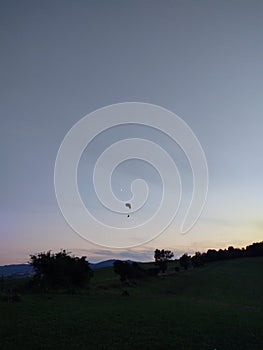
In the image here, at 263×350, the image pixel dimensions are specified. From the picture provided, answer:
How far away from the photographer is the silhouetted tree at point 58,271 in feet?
199

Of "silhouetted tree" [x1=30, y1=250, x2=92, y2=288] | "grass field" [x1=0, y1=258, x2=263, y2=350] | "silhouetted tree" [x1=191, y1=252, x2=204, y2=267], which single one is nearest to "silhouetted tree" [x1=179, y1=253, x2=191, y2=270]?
"silhouetted tree" [x1=191, y1=252, x2=204, y2=267]

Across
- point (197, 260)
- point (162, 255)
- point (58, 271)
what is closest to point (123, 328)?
point (58, 271)

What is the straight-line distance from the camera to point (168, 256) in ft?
459

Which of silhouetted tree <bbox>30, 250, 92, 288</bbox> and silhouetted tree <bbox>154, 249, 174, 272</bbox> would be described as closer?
silhouetted tree <bbox>30, 250, 92, 288</bbox>

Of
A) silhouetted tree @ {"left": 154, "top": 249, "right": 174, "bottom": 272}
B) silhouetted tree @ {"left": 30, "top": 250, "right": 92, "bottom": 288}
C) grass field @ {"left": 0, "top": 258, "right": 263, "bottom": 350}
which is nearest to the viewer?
grass field @ {"left": 0, "top": 258, "right": 263, "bottom": 350}

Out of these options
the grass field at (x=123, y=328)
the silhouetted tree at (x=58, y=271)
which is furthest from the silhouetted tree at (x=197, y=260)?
the grass field at (x=123, y=328)

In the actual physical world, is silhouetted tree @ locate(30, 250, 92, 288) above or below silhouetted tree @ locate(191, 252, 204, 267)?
below

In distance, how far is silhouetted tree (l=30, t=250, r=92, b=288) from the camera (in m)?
60.6

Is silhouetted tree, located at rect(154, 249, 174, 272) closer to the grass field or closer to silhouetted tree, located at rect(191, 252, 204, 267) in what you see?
silhouetted tree, located at rect(191, 252, 204, 267)

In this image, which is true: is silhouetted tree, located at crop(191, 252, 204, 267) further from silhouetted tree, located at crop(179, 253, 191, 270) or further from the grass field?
the grass field

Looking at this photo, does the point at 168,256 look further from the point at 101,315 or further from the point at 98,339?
the point at 98,339

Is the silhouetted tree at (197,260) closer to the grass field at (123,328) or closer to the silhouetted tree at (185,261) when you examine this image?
the silhouetted tree at (185,261)

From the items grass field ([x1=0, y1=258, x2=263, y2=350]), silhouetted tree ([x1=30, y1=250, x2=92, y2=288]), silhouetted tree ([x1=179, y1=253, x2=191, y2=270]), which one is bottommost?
grass field ([x1=0, y1=258, x2=263, y2=350])

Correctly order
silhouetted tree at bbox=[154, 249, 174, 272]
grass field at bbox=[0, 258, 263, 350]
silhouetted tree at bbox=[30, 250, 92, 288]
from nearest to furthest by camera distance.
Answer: grass field at bbox=[0, 258, 263, 350] < silhouetted tree at bbox=[30, 250, 92, 288] < silhouetted tree at bbox=[154, 249, 174, 272]
